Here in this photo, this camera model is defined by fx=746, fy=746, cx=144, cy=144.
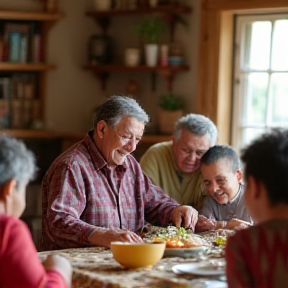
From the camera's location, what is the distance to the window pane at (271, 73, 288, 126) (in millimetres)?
4867

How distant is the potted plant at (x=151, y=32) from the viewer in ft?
17.4

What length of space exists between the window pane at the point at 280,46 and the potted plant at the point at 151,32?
0.86 m

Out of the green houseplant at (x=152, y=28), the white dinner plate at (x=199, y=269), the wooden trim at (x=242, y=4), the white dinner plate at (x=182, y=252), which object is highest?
the wooden trim at (x=242, y=4)

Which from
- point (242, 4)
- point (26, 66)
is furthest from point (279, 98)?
point (26, 66)

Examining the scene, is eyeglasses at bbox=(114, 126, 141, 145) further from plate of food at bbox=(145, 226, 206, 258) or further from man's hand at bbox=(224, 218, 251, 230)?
man's hand at bbox=(224, 218, 251, 230)

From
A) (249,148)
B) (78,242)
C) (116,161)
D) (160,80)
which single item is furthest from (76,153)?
(160,80)

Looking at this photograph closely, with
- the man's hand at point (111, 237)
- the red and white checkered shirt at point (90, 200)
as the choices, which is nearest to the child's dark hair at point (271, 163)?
the man's hand at point (111, 237)

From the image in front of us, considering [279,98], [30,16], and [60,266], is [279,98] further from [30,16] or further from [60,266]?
→ [60,266]

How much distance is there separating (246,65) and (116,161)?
7.16 ft

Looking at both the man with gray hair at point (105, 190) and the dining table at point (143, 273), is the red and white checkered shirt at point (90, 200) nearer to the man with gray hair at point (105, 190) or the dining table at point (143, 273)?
the man with gray hair at point (105, 190)

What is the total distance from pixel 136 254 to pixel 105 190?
85cm

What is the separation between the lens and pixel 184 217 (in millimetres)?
3154

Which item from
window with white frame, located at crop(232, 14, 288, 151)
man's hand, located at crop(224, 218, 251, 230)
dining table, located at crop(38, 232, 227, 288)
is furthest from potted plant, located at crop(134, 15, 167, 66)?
dining table, located at crop(38, 232, 227, 288)

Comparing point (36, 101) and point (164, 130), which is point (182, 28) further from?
point (36, 101)
